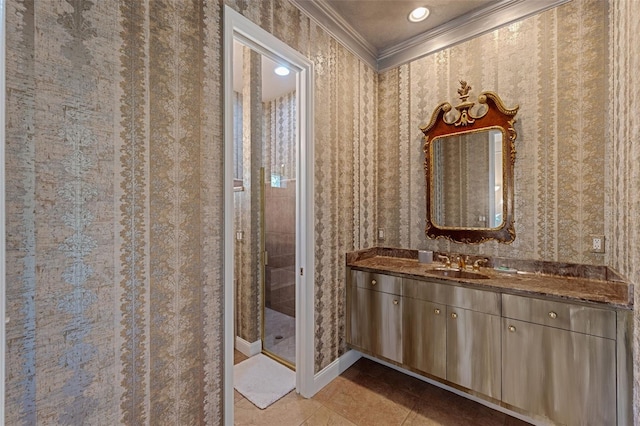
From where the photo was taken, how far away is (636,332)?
1.26 metres

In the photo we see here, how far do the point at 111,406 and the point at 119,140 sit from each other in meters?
1.11

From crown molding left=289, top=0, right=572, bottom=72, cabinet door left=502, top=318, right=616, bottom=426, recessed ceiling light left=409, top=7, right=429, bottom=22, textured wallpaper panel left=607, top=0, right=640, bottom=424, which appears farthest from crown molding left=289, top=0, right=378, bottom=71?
cabinet door left=502, top=318, right=616, bottom=426

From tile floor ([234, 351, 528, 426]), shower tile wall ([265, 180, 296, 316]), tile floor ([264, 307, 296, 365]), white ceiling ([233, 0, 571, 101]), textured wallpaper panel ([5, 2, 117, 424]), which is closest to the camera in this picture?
textured wallpaper panel ([5, 2, 117, 424])

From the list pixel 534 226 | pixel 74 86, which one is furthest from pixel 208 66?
pixel 534 226

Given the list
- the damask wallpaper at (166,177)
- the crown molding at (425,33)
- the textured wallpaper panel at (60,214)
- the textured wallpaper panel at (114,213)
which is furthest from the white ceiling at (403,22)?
the textured wallpaper panel at (60,214)

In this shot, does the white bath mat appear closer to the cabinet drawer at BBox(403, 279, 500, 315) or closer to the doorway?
the doorway

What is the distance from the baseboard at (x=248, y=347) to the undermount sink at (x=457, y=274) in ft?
5.86

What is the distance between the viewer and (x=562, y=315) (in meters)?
1.49

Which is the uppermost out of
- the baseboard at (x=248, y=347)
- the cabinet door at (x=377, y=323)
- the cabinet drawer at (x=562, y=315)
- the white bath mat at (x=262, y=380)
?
the cabinet drawer at (x=562, y=315)

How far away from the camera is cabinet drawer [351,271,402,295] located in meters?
2.10

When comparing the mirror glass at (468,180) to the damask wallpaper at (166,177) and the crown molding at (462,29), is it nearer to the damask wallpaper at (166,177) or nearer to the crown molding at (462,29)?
the damask wallpaper at (166,177)

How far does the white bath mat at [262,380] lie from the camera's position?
6.61 ft

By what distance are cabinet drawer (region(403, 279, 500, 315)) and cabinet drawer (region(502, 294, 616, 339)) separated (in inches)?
2.7

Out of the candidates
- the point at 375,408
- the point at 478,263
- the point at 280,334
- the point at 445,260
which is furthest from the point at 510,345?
the point at 280,334
